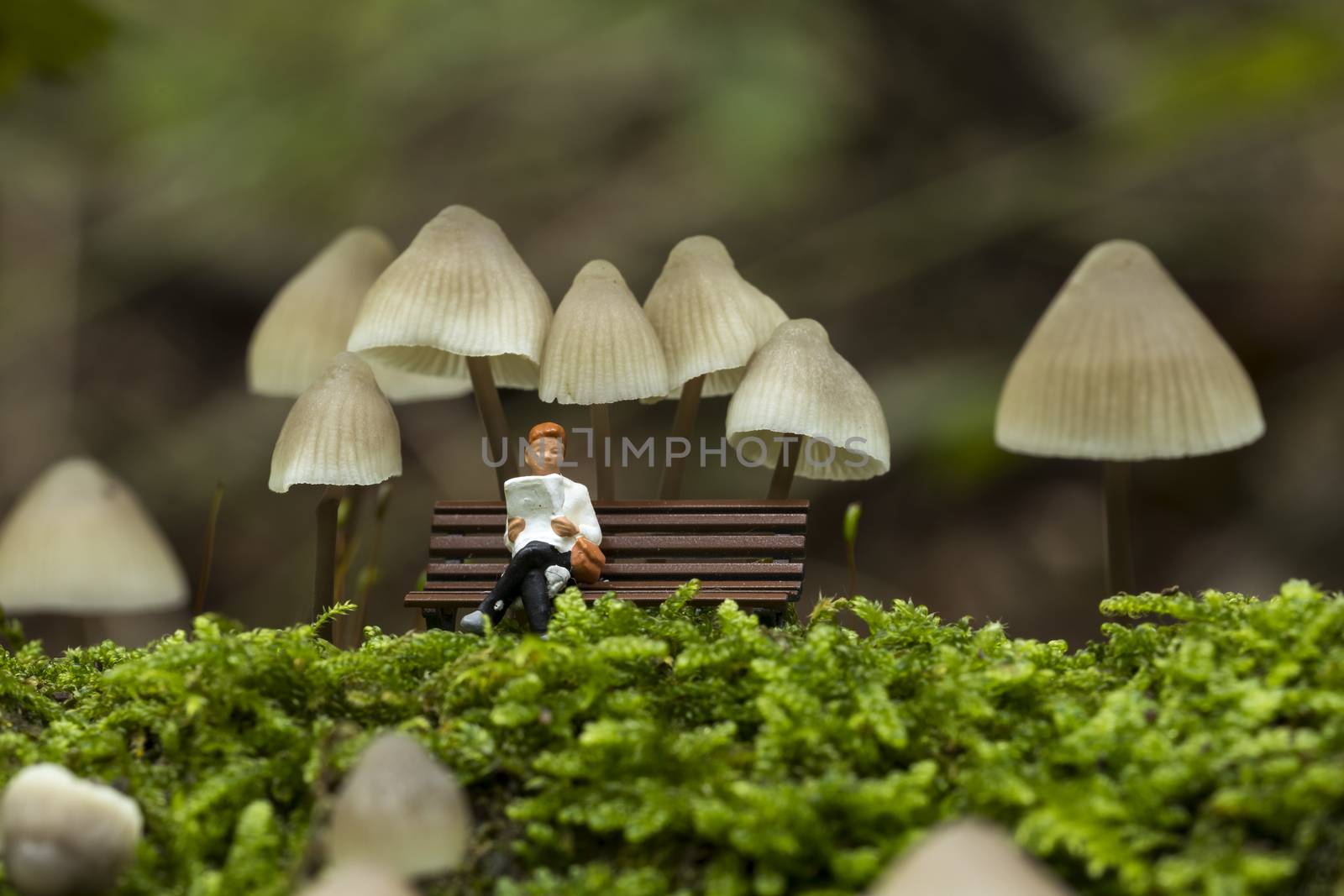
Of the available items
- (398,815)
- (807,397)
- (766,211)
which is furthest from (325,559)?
(766,211)

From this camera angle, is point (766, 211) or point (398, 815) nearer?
point (398, 815)

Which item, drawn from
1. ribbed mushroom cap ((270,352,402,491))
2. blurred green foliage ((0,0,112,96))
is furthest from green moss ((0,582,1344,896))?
blurred green foliage ((0,0,112,96))

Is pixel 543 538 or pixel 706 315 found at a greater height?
pixel 706 315

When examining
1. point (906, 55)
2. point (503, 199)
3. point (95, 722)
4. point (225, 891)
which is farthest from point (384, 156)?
point (225, 891)

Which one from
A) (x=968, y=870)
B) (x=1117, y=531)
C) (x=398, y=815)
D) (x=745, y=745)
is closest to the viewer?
(x=968, y=870)

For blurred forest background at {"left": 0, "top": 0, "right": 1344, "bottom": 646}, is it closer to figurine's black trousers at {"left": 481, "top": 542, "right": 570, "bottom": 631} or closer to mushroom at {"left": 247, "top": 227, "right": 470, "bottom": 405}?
mushroom at {"left": 247, "top": 227, "right": 470, "bottom": 405}

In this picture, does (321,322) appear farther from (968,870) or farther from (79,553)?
(968,870)
